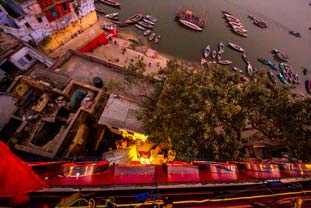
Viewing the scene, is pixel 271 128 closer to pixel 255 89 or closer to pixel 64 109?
pixel 255 89

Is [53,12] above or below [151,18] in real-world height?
below

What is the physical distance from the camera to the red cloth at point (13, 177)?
4.36 meters

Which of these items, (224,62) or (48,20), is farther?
(224,62)

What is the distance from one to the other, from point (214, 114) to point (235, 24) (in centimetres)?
3910

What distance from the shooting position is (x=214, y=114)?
555 inches

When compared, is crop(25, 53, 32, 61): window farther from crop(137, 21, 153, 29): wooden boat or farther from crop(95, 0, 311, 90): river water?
crop(137, 21, 153, 29): wooden boat

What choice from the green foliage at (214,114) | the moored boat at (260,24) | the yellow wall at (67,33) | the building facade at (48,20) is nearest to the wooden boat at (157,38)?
the yellow wall at (67,33)

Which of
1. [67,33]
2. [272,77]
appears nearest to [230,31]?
[272,77]

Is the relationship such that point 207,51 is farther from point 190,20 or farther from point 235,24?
point 235,24

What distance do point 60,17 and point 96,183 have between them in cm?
2939

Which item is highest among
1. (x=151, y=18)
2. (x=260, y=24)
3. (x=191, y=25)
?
(x=260, y=24)

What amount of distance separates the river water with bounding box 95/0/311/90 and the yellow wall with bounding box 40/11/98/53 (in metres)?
9.85

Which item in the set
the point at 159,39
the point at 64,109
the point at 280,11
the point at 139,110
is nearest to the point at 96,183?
the point at 139,110

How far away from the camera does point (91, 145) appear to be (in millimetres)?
19531
